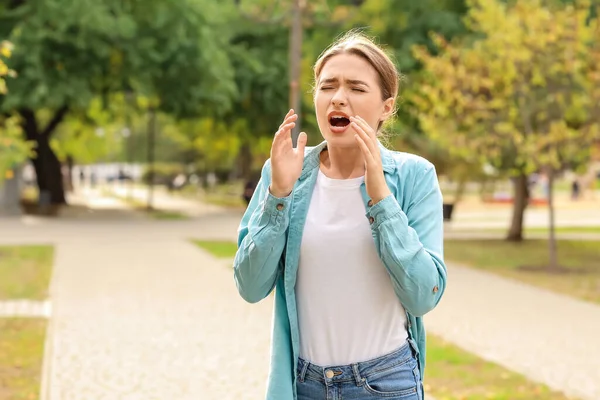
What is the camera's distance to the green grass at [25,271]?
12336mm

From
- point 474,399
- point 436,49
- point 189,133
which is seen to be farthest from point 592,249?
point 189,133

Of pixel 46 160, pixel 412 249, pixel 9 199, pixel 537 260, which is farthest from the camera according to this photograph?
pixel 46 160

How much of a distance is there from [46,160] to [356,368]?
30.5 meters

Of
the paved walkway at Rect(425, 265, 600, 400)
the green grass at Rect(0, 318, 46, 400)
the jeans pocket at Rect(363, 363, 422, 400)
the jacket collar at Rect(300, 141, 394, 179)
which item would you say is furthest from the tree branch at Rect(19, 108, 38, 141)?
the jeans pocket at Rect(363, 363, 422, 400)

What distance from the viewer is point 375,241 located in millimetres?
2461

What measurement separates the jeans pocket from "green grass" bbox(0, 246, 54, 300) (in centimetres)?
991

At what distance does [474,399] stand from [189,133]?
109ft

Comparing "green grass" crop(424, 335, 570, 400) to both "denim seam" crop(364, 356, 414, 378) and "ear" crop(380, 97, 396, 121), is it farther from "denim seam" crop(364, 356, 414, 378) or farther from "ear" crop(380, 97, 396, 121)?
"ear" crop(380, 97, 396, 121)

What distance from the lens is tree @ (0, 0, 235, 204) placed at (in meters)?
23.6

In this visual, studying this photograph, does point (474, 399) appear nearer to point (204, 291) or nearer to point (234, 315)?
point (234, 315)

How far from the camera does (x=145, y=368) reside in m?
7.58

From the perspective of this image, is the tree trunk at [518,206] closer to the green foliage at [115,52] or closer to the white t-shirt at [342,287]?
the green foliage at [115,52]

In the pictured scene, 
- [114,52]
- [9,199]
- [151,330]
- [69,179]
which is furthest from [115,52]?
[69,179]

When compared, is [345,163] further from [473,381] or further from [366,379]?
[473,381]
